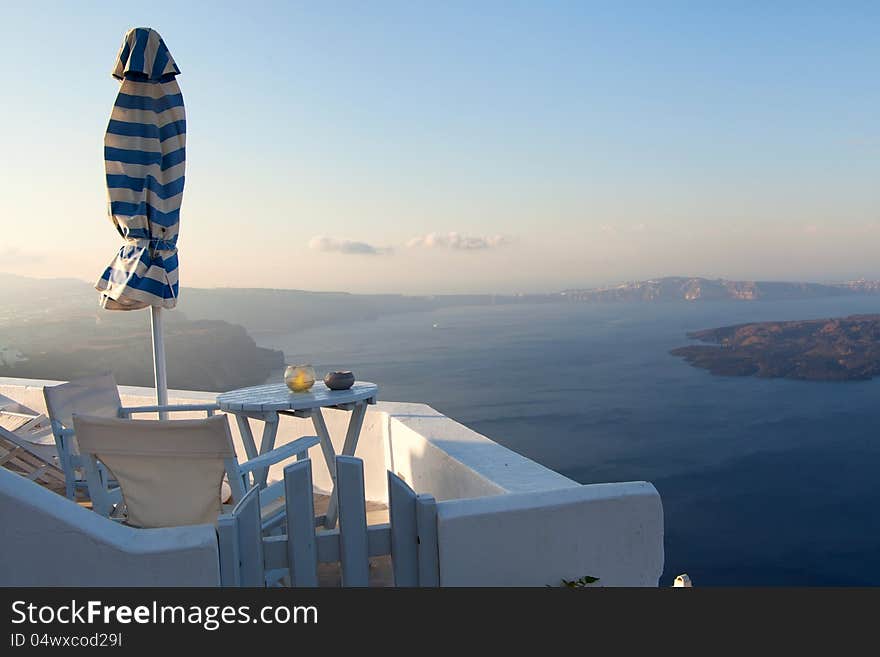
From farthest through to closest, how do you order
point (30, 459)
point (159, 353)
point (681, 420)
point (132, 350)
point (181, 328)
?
1. point (681, 420)
2. point (181, 328)
3. point (132, 350)
4. point (159, 353)
5. point (30, 459)

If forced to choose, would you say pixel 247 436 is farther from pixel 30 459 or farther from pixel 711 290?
pixel 711 290

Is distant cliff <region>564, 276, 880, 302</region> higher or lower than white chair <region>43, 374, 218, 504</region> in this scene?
higher

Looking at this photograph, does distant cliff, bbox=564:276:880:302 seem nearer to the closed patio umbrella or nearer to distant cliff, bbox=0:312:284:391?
distant cliff, bbox=0:312:284:391

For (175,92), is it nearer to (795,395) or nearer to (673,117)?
(673,117)

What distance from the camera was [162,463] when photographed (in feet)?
6.04

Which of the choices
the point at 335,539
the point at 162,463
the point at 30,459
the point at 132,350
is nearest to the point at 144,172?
the point at 30,459

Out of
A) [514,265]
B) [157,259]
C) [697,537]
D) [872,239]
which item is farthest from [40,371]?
[872,239]

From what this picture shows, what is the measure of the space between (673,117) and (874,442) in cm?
3085

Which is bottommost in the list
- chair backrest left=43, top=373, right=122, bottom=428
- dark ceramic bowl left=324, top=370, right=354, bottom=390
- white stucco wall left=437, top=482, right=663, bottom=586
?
white stucco wall left=437, top=482, right=663, bottom=586

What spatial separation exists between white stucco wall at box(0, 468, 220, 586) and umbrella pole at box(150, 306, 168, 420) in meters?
2.27

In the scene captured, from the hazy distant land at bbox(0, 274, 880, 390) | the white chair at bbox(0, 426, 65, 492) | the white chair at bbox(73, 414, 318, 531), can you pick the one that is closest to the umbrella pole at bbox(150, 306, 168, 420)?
the white chair at bbox(0, 426, 65, 492)

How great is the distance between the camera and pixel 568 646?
1203 mm

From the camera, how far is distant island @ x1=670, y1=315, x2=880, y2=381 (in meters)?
58.9

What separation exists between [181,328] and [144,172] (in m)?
34.8
